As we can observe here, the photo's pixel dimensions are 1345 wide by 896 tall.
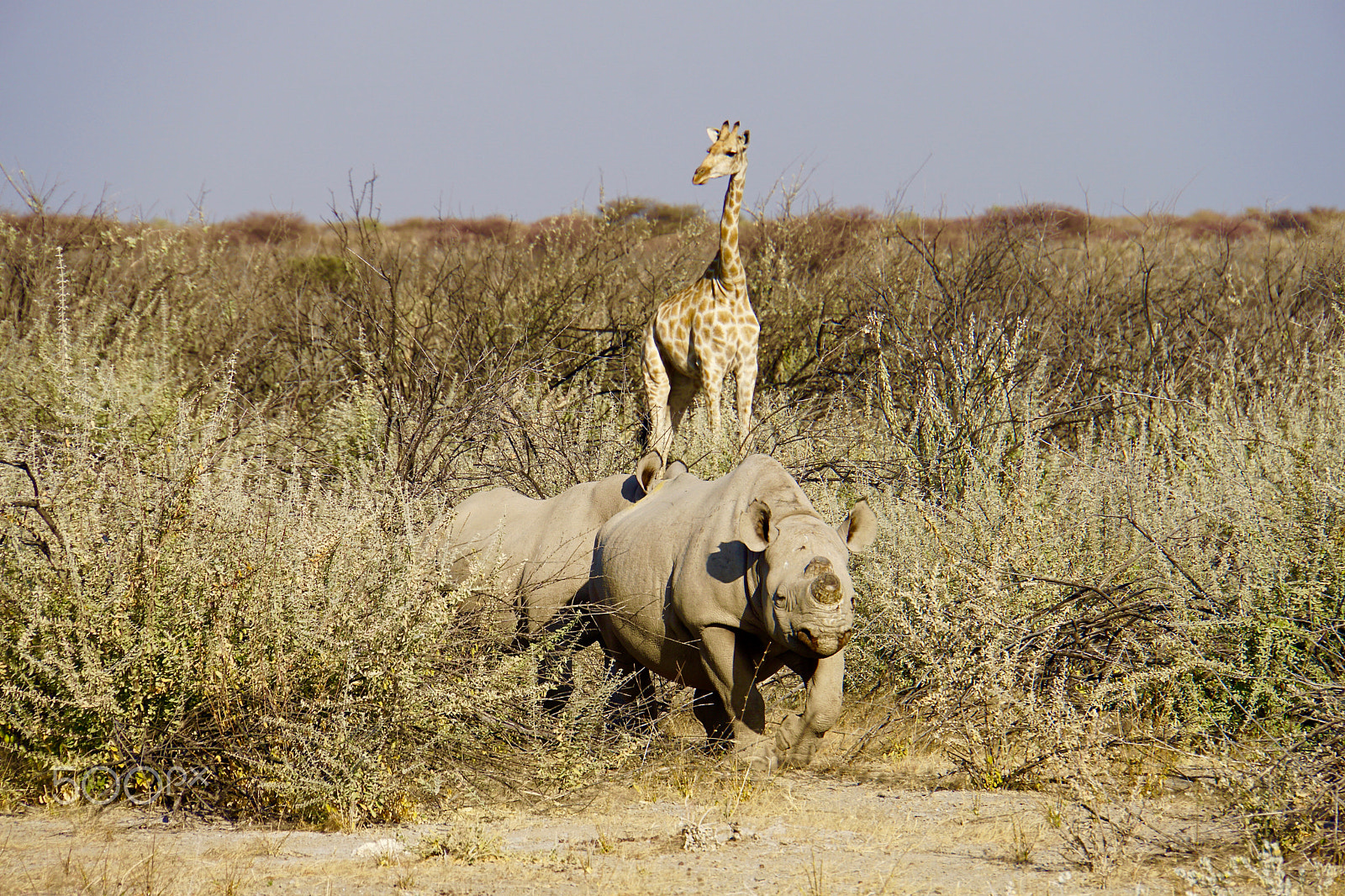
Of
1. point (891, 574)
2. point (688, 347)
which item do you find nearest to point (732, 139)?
point (688, 347)

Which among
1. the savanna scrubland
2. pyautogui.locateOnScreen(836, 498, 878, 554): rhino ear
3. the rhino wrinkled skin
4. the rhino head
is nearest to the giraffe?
the savanna scrubland

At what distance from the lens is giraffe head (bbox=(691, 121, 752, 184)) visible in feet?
32.5

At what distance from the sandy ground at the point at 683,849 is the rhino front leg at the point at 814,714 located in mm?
145

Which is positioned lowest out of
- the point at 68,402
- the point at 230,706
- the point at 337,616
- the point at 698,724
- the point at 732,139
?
the point at 698,724

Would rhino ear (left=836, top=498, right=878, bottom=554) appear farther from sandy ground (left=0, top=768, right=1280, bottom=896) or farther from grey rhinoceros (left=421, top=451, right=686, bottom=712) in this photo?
grey rhinoceros (left=421, top=451, right=686, bottom=712)

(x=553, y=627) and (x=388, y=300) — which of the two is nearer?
(x=553, y=627)

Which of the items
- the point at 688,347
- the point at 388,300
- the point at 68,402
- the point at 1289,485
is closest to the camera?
the point at 1289,485

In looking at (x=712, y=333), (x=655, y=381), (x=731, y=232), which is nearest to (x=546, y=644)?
(x=712, y=333)

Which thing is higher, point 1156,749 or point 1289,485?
point 1289,485

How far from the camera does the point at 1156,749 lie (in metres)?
5.01

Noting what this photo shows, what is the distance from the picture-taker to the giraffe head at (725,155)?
32.5ft

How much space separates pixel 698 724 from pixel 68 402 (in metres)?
4.30

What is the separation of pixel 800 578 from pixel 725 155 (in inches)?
257

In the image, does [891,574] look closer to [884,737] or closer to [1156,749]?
[884,737]
